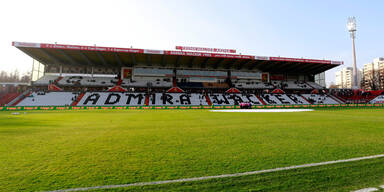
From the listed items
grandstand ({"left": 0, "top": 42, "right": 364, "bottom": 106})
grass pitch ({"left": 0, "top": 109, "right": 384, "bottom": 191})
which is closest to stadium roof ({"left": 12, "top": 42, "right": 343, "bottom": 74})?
grandstand ({"left": 0, "top": 42, "right": 364, "bottom": 106})

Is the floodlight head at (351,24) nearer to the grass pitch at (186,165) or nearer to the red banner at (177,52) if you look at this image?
the red banner at (177,52)

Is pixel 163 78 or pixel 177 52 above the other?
pixel 177 52

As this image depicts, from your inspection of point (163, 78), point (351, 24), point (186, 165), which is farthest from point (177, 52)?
point (351, 24)

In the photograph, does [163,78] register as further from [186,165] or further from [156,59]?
[186,165]

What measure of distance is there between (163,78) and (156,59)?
21.2ft

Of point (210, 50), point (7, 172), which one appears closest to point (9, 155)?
point (7, 172)

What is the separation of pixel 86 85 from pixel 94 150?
45.2 m

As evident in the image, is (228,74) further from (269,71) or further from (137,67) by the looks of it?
(137,67)

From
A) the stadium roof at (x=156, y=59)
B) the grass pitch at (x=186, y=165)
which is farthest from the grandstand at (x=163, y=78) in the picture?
the grass pitch at (x=186, y=165)

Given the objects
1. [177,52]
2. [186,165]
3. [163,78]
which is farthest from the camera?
[163,78]

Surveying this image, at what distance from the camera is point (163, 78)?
4706 centimetres

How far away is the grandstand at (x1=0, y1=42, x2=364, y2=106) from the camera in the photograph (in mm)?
36062

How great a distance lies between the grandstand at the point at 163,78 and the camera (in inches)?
1420

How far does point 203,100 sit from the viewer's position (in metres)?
39.3
